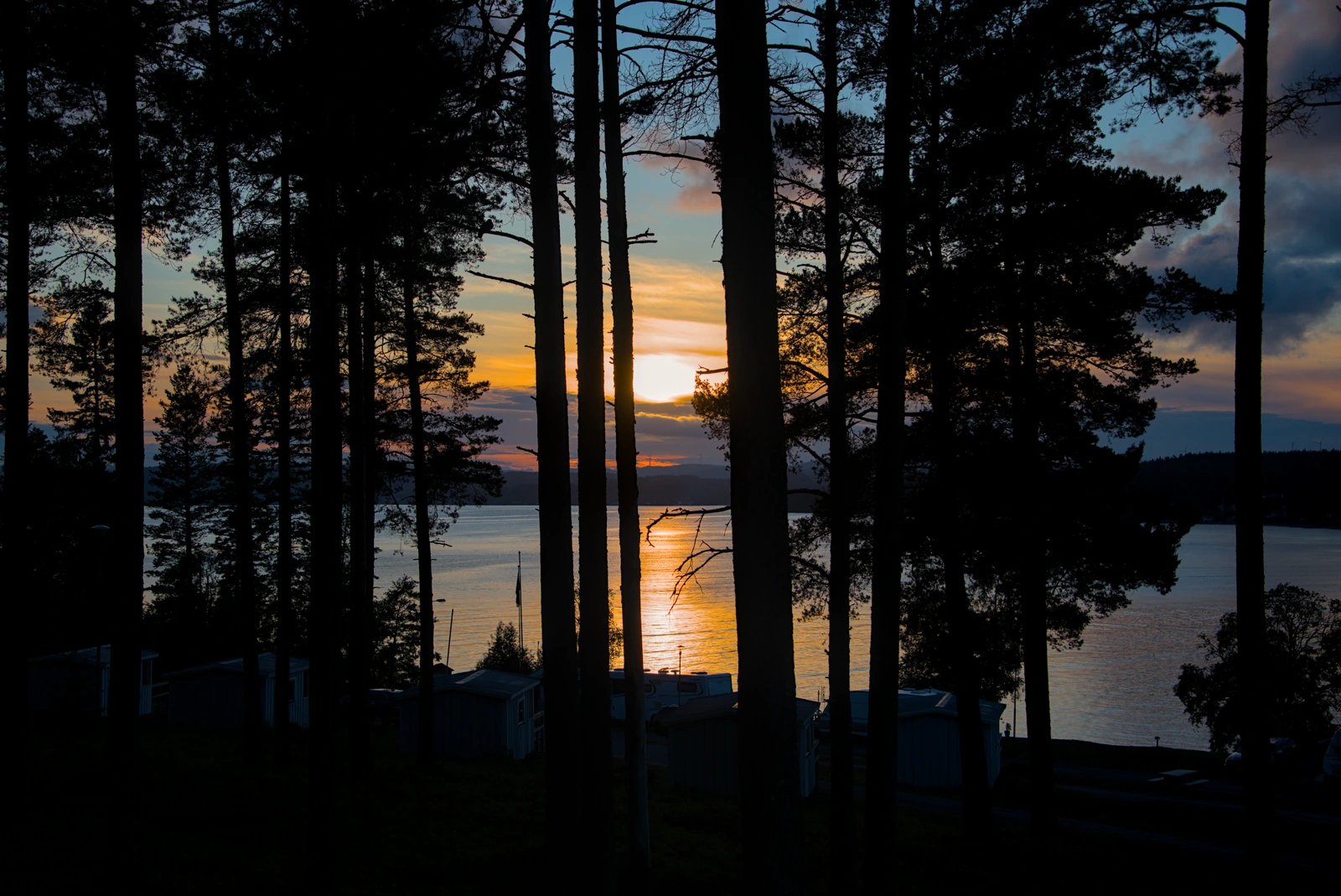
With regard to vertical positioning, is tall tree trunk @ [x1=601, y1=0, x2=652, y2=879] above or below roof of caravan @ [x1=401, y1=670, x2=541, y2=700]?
above

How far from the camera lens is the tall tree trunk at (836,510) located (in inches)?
333

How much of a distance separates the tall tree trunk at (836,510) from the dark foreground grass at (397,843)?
2.38ft

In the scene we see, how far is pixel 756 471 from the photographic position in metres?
4.23

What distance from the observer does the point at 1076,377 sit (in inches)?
472

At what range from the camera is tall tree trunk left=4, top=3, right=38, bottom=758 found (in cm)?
864

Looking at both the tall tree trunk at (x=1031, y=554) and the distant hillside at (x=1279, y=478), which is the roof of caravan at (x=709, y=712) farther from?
the distant hillside at (x=1279, y=478)

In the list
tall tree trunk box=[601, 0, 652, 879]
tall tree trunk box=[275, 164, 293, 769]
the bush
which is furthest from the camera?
the bush

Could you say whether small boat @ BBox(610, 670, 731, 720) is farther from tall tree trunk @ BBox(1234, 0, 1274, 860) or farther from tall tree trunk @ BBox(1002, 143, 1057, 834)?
tall tree trunk @ BBox(1234, 0, 1274, 860)

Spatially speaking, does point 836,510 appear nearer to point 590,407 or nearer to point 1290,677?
point 590,407

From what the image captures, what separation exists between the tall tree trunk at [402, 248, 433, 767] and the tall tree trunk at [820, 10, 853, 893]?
1000 centimetres

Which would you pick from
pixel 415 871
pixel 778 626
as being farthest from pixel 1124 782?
pixel 778 626

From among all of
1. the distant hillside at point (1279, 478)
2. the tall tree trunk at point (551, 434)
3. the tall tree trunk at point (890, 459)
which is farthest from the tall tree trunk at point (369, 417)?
the distant hillside at point (1279, 478)

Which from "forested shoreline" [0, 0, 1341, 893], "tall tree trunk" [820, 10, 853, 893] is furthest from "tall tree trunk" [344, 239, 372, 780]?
"tall tree trunk" [820, 10, 853, 893]

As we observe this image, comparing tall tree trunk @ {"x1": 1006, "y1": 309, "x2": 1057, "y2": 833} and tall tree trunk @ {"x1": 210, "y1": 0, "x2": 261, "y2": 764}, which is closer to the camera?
tall tree trunk @ {"x1": 1006, "y1": 309, "x2": 1057, "y2": 833}
